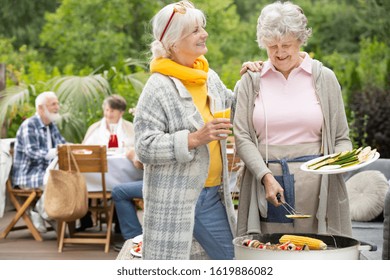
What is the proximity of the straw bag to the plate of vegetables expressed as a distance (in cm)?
436

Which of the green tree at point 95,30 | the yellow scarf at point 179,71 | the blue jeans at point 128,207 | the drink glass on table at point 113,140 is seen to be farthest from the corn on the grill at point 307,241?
the green tree at point 95,30

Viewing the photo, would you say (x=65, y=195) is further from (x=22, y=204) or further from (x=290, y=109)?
(x=290, y=109)

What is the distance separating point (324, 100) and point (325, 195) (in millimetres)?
330

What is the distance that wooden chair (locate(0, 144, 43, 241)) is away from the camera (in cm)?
A: 812

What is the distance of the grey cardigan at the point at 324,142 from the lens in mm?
3203

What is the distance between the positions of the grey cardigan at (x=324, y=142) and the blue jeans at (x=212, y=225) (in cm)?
8

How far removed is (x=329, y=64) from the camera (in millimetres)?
20266

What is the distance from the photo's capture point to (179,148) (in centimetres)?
303

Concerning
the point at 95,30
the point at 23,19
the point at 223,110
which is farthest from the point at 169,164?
the point at 23,19

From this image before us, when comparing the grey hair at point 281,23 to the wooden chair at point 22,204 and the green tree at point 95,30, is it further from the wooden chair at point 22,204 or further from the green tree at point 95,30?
the green tree at point 95,30

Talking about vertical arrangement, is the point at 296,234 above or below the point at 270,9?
below

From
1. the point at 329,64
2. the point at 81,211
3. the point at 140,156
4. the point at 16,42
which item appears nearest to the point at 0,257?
the point at 81,211

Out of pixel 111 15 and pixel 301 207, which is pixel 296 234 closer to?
pixel 301 207

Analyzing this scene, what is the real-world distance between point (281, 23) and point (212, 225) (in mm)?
733
